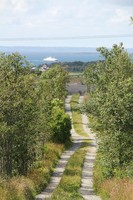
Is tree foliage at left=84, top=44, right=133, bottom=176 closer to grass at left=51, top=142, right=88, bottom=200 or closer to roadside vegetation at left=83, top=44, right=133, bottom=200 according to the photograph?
roadside vegetation at left=83, top=44, right=133, bottom=200

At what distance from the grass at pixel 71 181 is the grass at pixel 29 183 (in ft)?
3.93

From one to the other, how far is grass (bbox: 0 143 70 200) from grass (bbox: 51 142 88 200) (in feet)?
3.93

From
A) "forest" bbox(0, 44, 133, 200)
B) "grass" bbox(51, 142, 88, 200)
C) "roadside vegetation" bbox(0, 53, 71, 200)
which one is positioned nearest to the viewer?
"grass" bbox(51, 142, 88, 200)

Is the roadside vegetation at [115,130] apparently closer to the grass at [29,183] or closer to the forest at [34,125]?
the forest at [34,125]

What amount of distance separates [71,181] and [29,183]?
5.58 meters

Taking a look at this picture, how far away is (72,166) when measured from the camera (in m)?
40.2

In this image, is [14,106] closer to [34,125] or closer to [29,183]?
[34,125]

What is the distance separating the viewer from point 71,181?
31062 millimetres

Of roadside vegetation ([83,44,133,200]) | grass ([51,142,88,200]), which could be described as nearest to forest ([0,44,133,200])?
roadside vegetation ([83,44,133,200])

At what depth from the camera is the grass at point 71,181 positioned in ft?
77.5

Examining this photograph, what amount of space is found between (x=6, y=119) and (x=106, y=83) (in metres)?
8.22

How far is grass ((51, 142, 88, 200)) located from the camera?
77.5 ft

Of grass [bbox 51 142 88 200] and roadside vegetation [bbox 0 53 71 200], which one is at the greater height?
roadside vegetation [bbox 0 53 71 200]

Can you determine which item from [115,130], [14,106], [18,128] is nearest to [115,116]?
[115,130]
